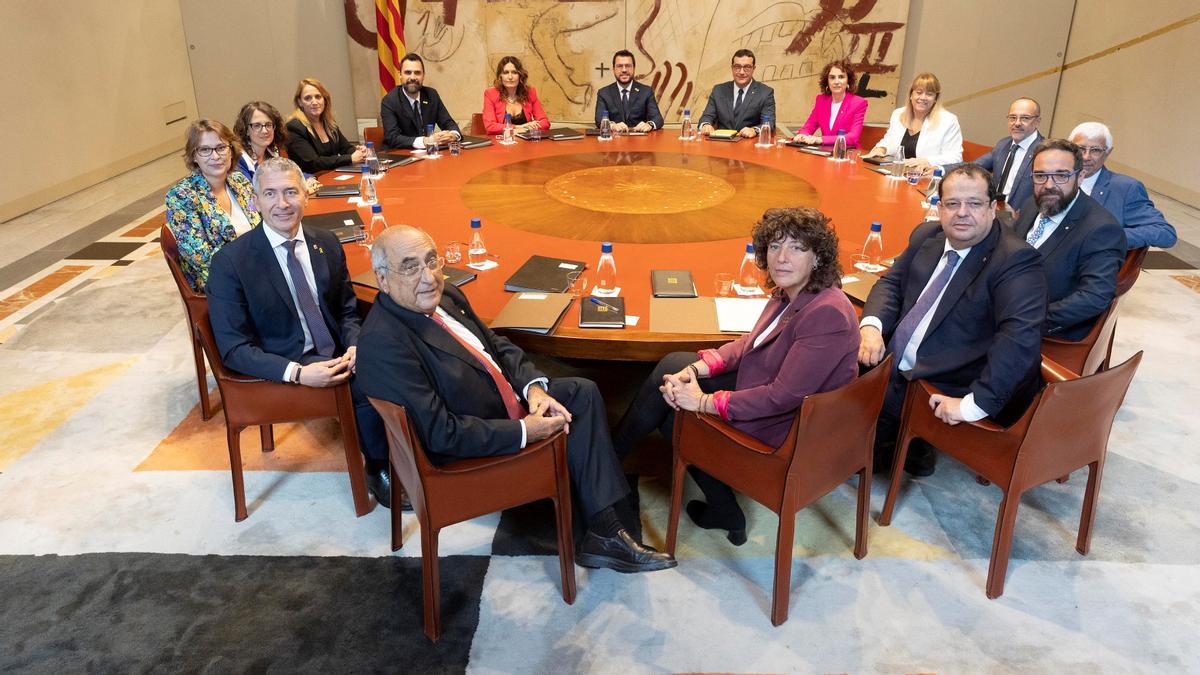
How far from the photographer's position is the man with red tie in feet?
8.20

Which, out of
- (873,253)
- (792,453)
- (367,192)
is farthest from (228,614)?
(873,253)

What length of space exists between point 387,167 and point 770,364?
3.60 metres

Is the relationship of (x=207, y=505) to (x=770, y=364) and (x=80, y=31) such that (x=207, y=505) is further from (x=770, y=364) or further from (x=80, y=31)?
(x=80, y=31)

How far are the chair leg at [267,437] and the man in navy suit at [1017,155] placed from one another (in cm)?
389

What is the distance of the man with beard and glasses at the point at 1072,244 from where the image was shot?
10.9 ft

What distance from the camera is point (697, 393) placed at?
2.79 m

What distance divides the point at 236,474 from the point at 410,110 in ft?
12.8

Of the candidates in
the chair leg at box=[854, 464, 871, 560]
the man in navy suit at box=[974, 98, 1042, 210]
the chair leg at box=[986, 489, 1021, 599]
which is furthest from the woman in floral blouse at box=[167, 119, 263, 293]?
the man in navy suit at box=[974, 98, 1042, 210]

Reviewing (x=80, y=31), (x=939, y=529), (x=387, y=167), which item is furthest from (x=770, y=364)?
(x=80, y=31)

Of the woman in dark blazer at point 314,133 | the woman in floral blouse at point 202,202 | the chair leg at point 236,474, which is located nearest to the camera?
the chair leg at point 236,474

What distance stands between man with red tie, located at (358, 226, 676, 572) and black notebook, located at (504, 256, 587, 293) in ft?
1.39

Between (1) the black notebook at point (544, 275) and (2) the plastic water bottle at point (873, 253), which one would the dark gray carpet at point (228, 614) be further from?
(2) the plastic water bottle at point (873, 253)

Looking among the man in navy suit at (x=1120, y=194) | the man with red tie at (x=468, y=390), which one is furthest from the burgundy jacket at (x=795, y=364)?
the man in navy suit at (x=1120, y=194)

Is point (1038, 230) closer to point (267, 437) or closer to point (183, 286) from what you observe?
point (267, 437)
